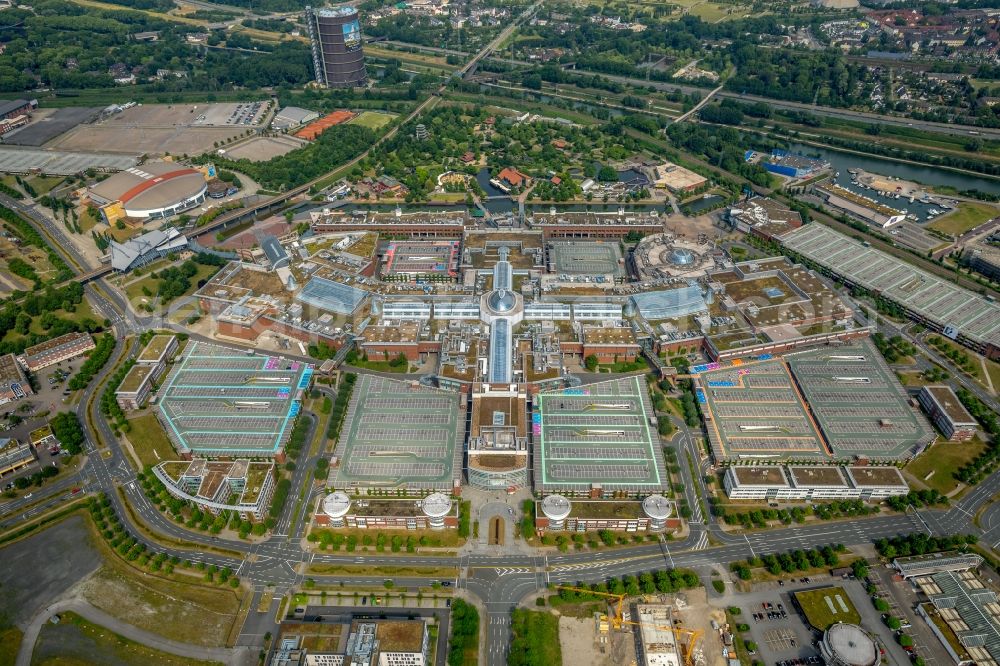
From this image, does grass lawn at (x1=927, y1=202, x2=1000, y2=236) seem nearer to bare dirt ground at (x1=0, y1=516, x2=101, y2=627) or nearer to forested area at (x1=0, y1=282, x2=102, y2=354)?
bare dirt ground at (x1=0, y1=516, x2=101, y2=627)

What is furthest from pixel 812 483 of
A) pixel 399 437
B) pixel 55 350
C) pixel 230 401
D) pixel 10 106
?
pixel 10 106

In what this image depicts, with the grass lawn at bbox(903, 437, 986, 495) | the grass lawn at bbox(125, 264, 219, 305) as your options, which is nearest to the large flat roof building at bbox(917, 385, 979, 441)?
the grass lawn at bbox(903, 437, 986, 495)

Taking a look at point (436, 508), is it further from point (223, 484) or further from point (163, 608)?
point (163, 608)

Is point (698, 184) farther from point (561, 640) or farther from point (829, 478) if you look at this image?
point (561, 640)

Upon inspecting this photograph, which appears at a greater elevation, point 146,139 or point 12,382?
point 146,139

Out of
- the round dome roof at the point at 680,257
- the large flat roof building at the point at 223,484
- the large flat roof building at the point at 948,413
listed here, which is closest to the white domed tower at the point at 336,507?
the large flat roof building at the point at 223,484

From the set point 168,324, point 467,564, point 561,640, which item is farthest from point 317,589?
point 168,324

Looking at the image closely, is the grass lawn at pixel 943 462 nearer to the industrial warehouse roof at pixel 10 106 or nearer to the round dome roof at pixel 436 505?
the round dome roof at pixel 436 505
